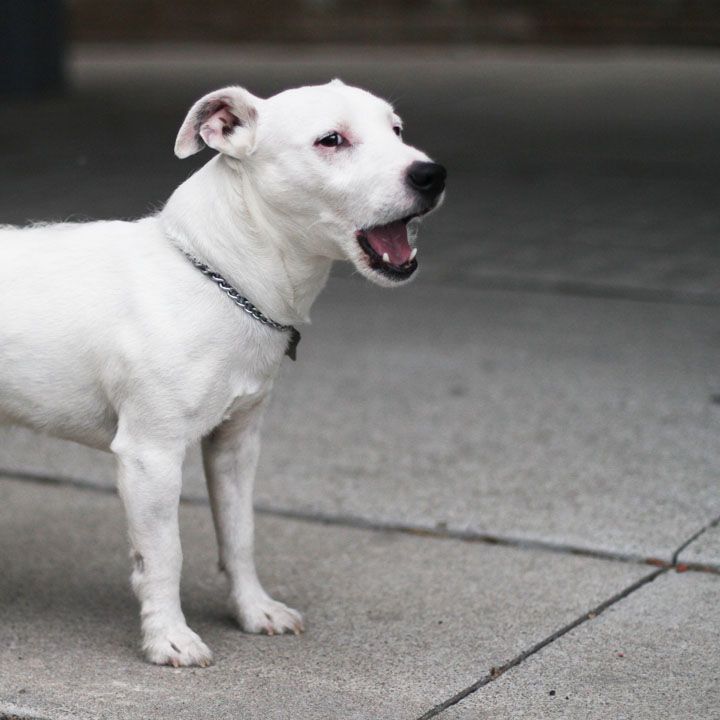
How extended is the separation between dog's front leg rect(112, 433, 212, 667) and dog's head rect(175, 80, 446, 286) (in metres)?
0.74

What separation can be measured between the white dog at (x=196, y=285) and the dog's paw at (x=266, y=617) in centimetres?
27

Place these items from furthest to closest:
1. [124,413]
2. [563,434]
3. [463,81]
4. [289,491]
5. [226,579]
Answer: [463,81]
[563,434]
[289,491]
[226,579]
[124,413]

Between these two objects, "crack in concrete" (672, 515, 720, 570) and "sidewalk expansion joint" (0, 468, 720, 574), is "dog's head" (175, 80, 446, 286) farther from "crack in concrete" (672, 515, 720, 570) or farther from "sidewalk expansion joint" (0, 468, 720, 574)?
"crack in concrete" (672, 515, 720, 570)

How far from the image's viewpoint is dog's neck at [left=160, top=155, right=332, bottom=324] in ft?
12.8

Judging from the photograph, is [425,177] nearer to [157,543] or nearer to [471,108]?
[157,543]

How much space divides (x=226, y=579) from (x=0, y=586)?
0.76m

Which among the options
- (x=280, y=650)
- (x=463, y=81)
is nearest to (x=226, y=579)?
(x=280, y=650)

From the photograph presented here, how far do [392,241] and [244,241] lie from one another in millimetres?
422

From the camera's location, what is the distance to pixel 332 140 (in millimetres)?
3760

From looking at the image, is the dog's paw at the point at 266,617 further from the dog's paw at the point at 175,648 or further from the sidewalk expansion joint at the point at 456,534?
the sidewalk expansion joint at the point at 456,534

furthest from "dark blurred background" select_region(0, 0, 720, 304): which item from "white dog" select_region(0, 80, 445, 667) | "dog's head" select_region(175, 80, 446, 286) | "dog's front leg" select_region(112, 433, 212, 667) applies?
"dog's front leg" select_region(112, 433, 212, 667)

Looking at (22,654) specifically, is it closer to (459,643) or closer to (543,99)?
(459,643)

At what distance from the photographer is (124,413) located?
3869mm

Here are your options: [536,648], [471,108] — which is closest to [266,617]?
[536,648]
